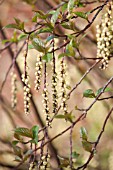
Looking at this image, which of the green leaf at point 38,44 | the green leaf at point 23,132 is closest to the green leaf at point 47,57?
the green leaf at point 38,44

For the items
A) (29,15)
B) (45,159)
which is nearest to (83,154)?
(29,15)

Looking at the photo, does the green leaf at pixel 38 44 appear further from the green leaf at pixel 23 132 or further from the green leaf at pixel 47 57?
the green leaf at pixel 23 132

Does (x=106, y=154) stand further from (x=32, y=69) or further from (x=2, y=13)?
(x=2, y=13)

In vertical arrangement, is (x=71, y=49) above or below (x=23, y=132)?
above

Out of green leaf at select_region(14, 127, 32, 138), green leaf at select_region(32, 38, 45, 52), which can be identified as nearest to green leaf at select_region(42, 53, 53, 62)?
green leaf at select_region(32, 38, 45, 52)

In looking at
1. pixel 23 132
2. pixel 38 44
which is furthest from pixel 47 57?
pixel 23 132

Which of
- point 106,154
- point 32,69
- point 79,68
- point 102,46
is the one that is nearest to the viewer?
point 102,46

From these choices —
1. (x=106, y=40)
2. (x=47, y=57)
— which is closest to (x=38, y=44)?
(x=47, y=57)

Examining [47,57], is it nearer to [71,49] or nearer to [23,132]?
[71,49]

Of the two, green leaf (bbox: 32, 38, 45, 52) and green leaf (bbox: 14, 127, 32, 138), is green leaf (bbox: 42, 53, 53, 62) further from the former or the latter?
green leaf (bbox: 14, 127, 32, 138)

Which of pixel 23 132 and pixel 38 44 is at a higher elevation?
pixel 38 44

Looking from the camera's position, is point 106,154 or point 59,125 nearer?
point 106,154
